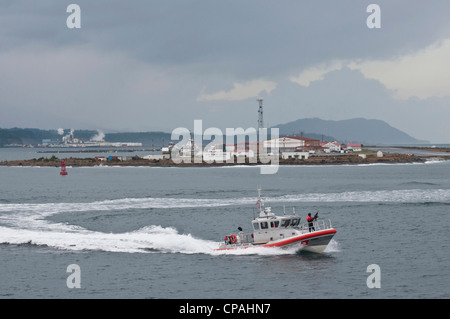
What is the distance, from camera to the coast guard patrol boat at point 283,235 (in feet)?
139

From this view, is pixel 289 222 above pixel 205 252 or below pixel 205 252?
above

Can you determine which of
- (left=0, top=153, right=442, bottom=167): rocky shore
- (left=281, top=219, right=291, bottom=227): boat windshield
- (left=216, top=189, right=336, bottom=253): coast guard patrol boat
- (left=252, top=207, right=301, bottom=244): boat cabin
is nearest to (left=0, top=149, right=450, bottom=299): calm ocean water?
(left=216, top=189, right=336, bottom=253): coast guard patrol boat

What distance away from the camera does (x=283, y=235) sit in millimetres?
43188

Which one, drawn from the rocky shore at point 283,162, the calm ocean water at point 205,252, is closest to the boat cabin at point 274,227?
the calm ocean water at point 205,252

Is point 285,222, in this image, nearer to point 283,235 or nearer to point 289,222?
point 289,222

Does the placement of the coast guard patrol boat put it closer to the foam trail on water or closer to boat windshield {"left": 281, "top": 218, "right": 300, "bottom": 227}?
boat windshield {"left": 281, "top": 218, "right": 300, "bottom": 227}

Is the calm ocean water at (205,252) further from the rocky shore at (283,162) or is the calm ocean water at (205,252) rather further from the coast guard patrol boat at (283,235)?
the rocky shore at (283,162)

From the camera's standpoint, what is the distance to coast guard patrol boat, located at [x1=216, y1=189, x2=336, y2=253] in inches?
1668

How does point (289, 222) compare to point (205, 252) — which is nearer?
point (289, 222)

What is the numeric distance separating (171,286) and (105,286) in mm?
4335

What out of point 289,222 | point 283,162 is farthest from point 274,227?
point 283,162

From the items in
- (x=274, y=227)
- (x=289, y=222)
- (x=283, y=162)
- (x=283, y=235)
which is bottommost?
(x=283, y=235)
